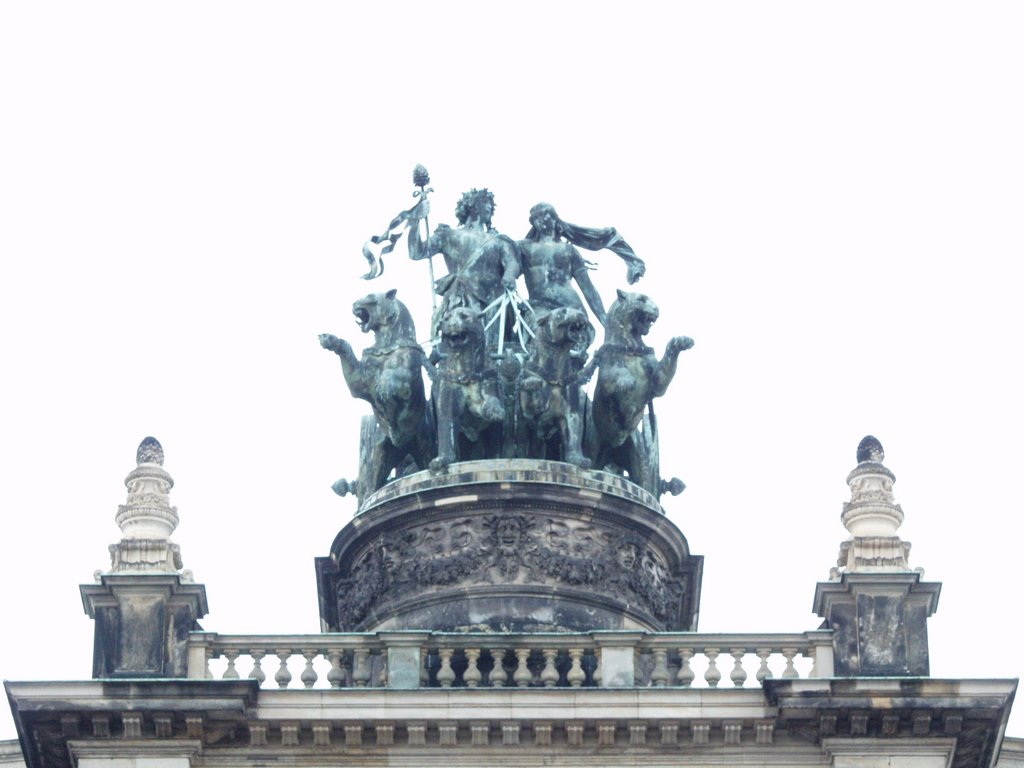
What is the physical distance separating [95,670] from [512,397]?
7.82 metres

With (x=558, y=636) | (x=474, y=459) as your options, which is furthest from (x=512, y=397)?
(x=558, y=636)

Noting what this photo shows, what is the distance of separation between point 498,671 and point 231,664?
3.36m

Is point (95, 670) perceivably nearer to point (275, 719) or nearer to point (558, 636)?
point (275, 719)

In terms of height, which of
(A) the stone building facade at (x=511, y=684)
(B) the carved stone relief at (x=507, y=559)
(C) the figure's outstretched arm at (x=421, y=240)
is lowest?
(A) the stone building facade at (x=511, y=684)

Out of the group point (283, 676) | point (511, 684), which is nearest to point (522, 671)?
point (511, 684)

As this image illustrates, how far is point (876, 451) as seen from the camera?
49812mm

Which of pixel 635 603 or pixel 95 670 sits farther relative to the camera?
pixel 635 603

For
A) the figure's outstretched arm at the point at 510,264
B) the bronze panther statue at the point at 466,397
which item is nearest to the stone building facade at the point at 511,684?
the bronze panther statue at the point at 466,397

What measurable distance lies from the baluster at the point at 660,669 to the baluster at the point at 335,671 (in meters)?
3.90

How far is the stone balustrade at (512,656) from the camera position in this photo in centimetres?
4778

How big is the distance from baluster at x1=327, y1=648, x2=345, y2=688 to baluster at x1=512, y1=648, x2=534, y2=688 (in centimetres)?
217

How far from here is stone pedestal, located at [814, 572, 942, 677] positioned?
47750 mm

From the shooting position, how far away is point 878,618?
158 feet

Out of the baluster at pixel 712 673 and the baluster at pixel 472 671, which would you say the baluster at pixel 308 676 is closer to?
the baluster at pixel 472 671
